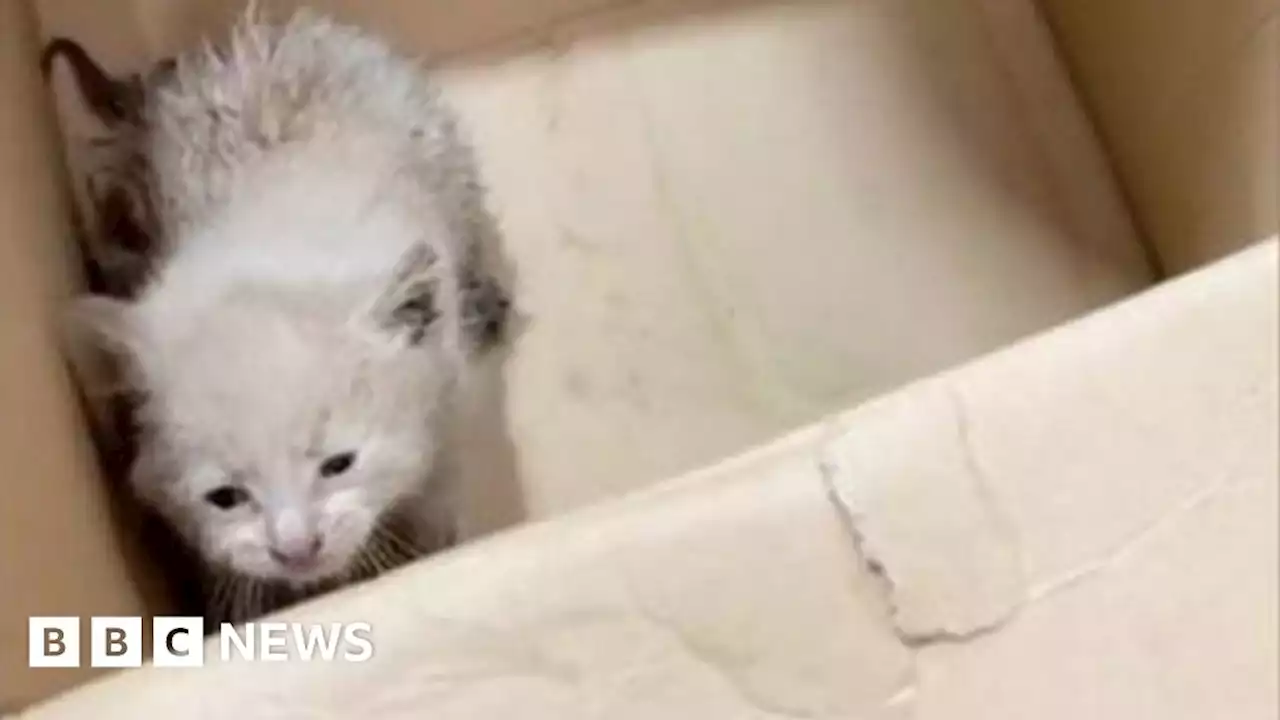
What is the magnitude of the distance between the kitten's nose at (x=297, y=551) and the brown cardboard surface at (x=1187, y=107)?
61 centimetres

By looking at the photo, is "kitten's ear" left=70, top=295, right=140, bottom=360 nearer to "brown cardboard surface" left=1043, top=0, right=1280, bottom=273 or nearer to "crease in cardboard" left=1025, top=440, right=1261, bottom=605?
"crease in cardboard" left=1025, top=440, right=1261, bottom=605

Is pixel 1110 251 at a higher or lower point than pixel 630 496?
higher

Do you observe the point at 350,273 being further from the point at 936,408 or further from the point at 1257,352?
the point at 1257,352

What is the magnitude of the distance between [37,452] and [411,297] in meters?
0.23

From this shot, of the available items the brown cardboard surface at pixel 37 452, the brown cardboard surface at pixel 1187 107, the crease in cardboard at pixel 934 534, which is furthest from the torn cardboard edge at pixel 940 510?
the brown cardboard surface at pixel 37 452

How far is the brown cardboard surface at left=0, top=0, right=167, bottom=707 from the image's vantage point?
86 centimetres

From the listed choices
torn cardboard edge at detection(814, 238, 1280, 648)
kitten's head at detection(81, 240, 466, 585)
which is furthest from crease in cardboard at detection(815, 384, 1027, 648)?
kitten's head at detection(81, 240, 466, 585)

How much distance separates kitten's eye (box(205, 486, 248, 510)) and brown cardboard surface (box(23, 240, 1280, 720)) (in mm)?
208

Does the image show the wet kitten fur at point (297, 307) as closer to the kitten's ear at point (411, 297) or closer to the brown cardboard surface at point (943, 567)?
the kitten's ear at point (411, 297)

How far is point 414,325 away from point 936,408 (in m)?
0.36

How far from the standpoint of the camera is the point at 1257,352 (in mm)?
804

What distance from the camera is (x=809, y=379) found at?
126 centimetres

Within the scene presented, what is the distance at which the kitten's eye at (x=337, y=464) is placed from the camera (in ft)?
3.17

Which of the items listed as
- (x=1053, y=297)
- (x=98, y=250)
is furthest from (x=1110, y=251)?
(x=98, y=250)
